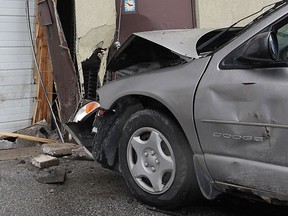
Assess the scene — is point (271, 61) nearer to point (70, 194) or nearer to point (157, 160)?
point (157, 160)

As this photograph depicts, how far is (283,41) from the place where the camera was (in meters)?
3.22

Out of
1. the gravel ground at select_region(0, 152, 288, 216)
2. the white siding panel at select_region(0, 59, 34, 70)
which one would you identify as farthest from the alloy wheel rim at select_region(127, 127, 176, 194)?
the white siding panel at select_region(0, 59, 34, 70)

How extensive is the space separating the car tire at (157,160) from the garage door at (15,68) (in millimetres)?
4020

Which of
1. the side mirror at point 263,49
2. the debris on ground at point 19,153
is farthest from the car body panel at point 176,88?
the debris on ground at point 19,153

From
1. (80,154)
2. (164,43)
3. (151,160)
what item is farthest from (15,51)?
(151,160)

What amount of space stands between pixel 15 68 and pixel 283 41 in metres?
5.35

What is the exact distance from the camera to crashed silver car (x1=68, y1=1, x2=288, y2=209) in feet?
9.77

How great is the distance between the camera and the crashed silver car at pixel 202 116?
9.77 feet

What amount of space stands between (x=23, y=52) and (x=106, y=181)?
3.61 metres

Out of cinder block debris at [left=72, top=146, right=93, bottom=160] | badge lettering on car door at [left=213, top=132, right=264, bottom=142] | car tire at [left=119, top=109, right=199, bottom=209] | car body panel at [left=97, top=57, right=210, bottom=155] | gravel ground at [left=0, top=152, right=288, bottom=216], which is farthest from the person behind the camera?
cinder block debris at [left=72, top=146, right=93, bottom=160]

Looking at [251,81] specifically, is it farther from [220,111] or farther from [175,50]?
[175,50]

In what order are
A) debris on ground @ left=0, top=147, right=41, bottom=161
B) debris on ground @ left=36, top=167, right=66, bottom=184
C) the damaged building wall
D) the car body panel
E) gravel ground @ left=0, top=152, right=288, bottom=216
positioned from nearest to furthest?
the car body panel
gravel ground @ left=0, top=152, right=288, bottom=216
debris on ground @ left=36, top=167, right=66, bottom=184
debris on ground @ left=0, top=147, right=41, bottom=161
the damaged building wall

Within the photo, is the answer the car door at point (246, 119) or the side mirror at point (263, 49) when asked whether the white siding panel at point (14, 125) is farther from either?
the side mirror at point (263, 49)

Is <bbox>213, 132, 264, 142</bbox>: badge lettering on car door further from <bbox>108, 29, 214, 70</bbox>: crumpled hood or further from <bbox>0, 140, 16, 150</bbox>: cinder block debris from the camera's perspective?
<bbox>0, 140, 16, 150</bbox>: cinder block debris
